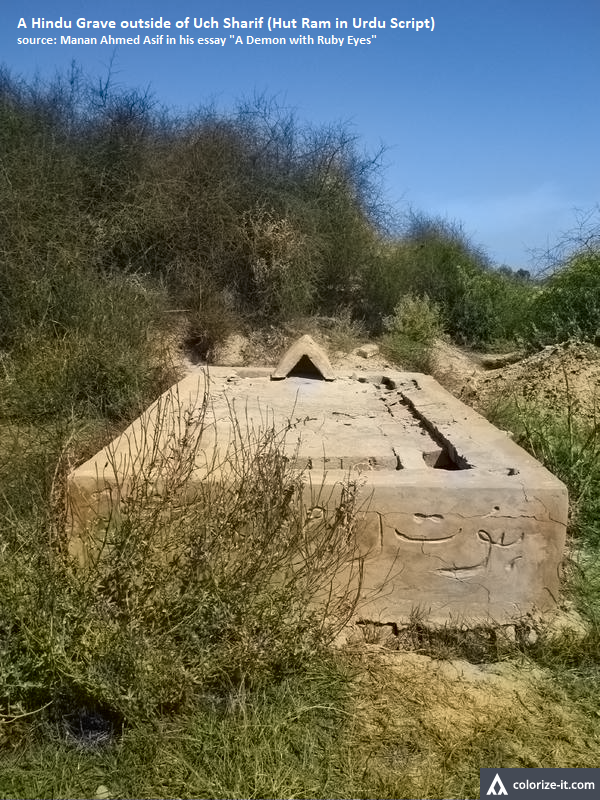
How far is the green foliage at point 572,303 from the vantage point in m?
9.15

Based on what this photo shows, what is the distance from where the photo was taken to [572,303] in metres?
9.47

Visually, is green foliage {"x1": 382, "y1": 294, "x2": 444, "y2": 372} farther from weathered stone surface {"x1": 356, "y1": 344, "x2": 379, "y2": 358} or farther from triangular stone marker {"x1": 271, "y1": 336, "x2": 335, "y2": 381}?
triangular stone marker {"x1": 271, "y1": 336, "x2": 335, "y2": 381}

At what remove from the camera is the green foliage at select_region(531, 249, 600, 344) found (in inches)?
360

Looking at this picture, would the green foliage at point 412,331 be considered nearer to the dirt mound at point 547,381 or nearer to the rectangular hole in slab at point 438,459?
the dirt mound at point 547,381

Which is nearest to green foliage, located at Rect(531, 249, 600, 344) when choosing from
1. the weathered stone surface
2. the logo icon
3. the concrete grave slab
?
the weathered stone surface

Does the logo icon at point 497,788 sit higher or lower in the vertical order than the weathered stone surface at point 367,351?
lower

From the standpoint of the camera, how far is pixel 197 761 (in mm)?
2408

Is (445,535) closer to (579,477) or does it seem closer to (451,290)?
(579,477)

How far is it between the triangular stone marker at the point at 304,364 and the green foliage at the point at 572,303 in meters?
4.22

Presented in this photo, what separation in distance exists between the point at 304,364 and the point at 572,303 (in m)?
4.75

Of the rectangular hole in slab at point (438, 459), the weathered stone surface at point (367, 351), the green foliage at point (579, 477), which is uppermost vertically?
the weathered stone surface at point (367, 351)

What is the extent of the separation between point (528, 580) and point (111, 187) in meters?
8.69

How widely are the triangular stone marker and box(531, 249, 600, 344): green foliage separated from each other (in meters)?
4.22

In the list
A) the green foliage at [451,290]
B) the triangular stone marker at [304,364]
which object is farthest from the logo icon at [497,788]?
the green foliage at [451,290]
